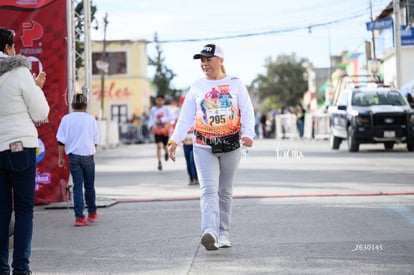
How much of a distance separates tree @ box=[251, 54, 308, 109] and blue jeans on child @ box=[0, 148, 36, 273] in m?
102

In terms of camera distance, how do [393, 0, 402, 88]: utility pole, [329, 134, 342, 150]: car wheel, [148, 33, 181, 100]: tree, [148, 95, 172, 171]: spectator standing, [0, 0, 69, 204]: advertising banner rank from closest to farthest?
[0, 0, 69, 204]: advertising banner → [148, 95, 172, 171]: spectator standing → [329, 134, 342, 150]: car wheel → [393, 0, 402, 88]: utility pole → [148, 33, 181, 100]: tree

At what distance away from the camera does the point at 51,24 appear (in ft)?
39.1

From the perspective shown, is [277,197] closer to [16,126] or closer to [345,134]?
[16,126]

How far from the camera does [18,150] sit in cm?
617

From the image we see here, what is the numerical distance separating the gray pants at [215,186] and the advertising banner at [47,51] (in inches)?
194

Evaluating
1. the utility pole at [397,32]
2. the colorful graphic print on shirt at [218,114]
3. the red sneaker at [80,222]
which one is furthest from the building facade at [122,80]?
the colorful graphic print on shirt at [218,114]

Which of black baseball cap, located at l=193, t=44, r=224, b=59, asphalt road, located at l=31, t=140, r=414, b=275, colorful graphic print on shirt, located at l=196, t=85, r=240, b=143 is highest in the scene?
black baseball cap, located at l=193, t=44, r=224, b=59

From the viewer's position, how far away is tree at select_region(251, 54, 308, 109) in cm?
10794

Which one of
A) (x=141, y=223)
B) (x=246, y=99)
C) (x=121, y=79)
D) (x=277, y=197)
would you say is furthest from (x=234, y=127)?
(x=121, y=79)

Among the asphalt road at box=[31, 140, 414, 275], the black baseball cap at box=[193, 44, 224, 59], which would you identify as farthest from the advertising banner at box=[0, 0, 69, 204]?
the black baseball cap at box=[193, 44, 224, 59]

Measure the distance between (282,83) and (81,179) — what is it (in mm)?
99822

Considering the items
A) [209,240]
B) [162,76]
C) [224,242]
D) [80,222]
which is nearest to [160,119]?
[80,222]

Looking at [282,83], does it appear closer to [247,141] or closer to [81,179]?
[81,179]

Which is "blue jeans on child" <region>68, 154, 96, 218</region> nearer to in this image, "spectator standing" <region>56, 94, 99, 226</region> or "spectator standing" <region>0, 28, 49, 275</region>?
"spectator standing" <region>56, 94, 99, 226</region>
